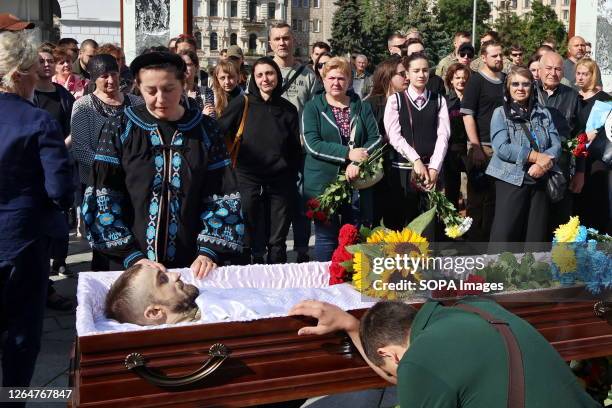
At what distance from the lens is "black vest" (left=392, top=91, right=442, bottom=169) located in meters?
7.23

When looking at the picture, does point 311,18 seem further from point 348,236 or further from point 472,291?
point 472,291

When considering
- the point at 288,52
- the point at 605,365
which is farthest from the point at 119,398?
the point at 288,52

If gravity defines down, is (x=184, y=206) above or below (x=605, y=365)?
above

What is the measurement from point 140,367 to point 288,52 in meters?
5.31

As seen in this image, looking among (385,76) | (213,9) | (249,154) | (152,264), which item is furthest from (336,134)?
(213,9)

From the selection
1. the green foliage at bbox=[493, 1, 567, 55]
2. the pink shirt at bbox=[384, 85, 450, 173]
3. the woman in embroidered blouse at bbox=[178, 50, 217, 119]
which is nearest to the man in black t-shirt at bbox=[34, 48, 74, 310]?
the woman in embroidered blouse at bbox=[178, 50, 217, 119]

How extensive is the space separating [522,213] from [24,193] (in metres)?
4.06

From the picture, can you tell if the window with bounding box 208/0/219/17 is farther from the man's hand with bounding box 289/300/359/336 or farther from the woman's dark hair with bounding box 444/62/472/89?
the man's hand with bounding box 289/300/359/336

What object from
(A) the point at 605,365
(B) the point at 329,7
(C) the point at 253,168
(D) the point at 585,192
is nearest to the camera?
(A) the point at 605,365

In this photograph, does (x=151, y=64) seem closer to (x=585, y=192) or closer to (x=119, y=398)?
(x=119, y=398)

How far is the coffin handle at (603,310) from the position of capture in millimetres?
4297

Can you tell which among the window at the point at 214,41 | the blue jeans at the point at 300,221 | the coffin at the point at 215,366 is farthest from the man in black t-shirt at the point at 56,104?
the window at the point at 214,41

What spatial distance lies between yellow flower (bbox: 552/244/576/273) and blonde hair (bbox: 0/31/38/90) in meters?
2.67

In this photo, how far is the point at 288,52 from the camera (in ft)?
27.1
